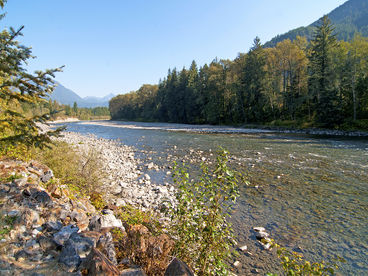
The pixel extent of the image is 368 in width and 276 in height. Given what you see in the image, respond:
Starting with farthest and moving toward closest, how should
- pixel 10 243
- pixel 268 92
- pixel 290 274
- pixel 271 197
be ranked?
pixel 268 92 → pixel 271 197 → pixel 10 243 → pixel 290 274

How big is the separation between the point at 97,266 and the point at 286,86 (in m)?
47.6

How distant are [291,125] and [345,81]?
34.1 ft

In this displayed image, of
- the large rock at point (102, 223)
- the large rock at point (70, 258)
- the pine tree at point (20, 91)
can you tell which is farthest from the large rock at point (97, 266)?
the pine tree at point (20, 91)

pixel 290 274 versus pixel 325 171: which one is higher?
pixel 290 274

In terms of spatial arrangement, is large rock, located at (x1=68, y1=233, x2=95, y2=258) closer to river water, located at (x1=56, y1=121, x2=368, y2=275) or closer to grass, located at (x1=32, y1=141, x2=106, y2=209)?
grass, located at (x1=32, y1=141, x2=106, y2=209)

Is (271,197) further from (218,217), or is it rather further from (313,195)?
(218,217)

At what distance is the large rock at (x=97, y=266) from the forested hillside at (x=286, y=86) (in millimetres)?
38070

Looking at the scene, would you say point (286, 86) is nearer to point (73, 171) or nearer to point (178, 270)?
point (73, 171)

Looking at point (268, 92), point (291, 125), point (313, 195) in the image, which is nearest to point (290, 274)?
point (313, 195)

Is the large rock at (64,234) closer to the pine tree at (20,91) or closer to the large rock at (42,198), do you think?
the large rock at (42,198)

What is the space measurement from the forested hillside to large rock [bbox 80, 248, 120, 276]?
125 feet

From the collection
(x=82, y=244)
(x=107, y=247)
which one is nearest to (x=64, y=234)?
(x=82, y=244)

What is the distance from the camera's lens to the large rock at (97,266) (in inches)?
103

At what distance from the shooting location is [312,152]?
16844 mm
